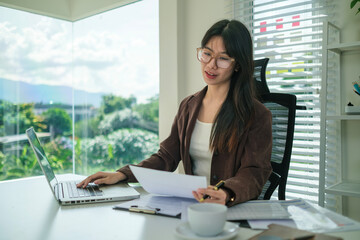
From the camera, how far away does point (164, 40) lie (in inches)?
117

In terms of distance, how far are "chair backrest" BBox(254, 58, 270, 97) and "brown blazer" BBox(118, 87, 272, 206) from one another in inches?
6.9

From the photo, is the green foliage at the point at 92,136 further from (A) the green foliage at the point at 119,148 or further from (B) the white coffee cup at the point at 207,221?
(B) the white coffee cup at the point at 207,221

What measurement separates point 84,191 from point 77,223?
33cm

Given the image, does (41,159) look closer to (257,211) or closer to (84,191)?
(84,191)

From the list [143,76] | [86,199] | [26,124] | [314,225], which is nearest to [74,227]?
[86,199]

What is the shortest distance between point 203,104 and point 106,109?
8.58 feet

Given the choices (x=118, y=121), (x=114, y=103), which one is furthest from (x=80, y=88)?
(x=118, y=121)

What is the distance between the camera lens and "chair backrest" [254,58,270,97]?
1567 mm

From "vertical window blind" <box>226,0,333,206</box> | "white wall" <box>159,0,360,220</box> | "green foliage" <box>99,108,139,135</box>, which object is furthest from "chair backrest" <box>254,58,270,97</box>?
"green foliage" <box>99,108,139,135</box>

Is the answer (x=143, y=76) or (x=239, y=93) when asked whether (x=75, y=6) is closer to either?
(x=143, y=76)

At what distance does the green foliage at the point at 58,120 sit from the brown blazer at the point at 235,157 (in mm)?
2816

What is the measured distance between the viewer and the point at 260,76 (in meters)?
1.58

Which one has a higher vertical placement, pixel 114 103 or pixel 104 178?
pixel 114 103

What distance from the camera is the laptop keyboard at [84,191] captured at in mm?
1178
